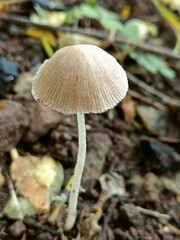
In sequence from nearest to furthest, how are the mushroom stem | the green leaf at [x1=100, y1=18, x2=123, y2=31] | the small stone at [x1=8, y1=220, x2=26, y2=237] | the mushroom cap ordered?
the mushroom cap, the mushroom stem, the small stone at [x1=8, y1=220, x2=26, y2=237], the green leaf at [x1=100, y1=18, x2=123, y2=31]

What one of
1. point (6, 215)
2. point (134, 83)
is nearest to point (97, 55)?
point (6, 215)

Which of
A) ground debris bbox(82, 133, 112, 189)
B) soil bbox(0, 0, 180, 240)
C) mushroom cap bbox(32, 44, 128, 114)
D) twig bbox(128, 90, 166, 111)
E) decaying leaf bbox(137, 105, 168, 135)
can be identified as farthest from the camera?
twig bbox(128, 90, 166, 111)

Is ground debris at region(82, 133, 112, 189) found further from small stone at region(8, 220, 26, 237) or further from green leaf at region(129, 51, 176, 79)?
green leaf at region(129, 51, 176, 79)

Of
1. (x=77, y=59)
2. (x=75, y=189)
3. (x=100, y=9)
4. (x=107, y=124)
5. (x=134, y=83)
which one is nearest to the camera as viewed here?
(x=77, y=59)

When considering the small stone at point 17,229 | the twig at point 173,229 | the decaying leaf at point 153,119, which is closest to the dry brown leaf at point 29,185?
the small stone at point 17,229

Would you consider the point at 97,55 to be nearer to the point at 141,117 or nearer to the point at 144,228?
the point at 144,228

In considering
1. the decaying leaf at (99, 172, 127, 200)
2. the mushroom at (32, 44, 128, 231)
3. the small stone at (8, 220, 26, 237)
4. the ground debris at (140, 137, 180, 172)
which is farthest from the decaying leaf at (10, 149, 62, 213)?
the mushroom at (32, 44, 128, 231)
